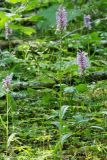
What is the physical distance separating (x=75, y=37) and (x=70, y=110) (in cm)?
148

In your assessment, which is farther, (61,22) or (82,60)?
(82,60)

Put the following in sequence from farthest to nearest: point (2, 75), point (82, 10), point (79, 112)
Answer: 1. point (82, 10)
2. point (2, 75)
3. point (79, 112)

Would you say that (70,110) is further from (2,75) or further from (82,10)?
(82,10)

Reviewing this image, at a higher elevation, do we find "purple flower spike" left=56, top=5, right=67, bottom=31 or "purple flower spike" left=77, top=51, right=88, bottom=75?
"purple flower spike" left=56, top=5, right=67, bottom=31

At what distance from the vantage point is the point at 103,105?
320 cm

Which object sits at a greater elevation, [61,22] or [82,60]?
[61,22]

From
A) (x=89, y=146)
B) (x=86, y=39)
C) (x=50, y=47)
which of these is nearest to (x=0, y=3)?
(x=50, y=47)

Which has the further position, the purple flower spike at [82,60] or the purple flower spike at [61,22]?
the purple flower spike at [82,60]

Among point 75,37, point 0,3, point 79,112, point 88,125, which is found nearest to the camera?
point 88,125

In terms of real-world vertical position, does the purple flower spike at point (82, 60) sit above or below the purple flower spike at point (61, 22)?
below

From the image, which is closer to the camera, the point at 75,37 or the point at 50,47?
the point at 75,37

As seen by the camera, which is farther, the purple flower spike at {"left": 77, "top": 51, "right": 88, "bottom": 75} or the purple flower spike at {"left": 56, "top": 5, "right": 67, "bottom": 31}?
the purple flower spike at {"left": 77, "top": 51, "right": 88, "bottom": 75}

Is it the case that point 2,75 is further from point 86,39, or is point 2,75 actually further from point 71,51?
point 71,51

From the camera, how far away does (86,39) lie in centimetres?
459
